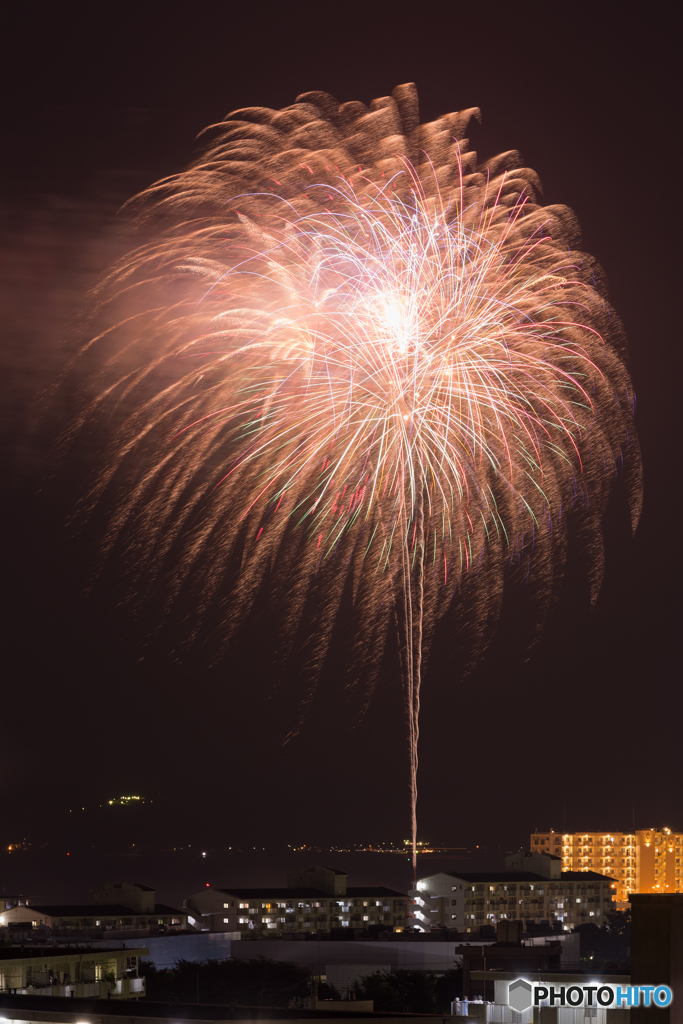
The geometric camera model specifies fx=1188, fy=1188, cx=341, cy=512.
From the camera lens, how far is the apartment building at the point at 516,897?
64812 mm

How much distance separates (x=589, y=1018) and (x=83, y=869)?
13763cm

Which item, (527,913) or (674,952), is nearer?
(674,952)

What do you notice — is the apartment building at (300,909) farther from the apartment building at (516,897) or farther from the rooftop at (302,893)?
the apartment building at (516,897)

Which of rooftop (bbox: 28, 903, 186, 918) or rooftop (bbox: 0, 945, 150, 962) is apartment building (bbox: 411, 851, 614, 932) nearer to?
rooftop (bbox: 28, 903, 186, 918)

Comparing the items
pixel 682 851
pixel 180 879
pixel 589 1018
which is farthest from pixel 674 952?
pixel 180 879

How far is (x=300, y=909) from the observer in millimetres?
61844

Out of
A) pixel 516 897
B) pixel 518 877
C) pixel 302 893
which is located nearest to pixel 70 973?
pixel 302 893

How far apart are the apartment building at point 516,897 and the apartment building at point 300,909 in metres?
2.09

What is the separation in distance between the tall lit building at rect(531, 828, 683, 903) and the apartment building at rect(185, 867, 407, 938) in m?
47.5

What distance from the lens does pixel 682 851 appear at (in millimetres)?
109562

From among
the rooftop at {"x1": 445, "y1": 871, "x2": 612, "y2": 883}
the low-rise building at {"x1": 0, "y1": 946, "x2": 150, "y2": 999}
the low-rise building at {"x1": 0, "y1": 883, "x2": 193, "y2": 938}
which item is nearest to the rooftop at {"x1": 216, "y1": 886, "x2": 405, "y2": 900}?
the low-rise building at {"x1": 0, "y1": 883, "x2": 193, "y2": 938}

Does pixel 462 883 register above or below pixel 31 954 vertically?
below

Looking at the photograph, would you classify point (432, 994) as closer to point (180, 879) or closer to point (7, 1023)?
point (7, 1023)

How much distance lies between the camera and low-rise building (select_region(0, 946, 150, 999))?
28172mm
